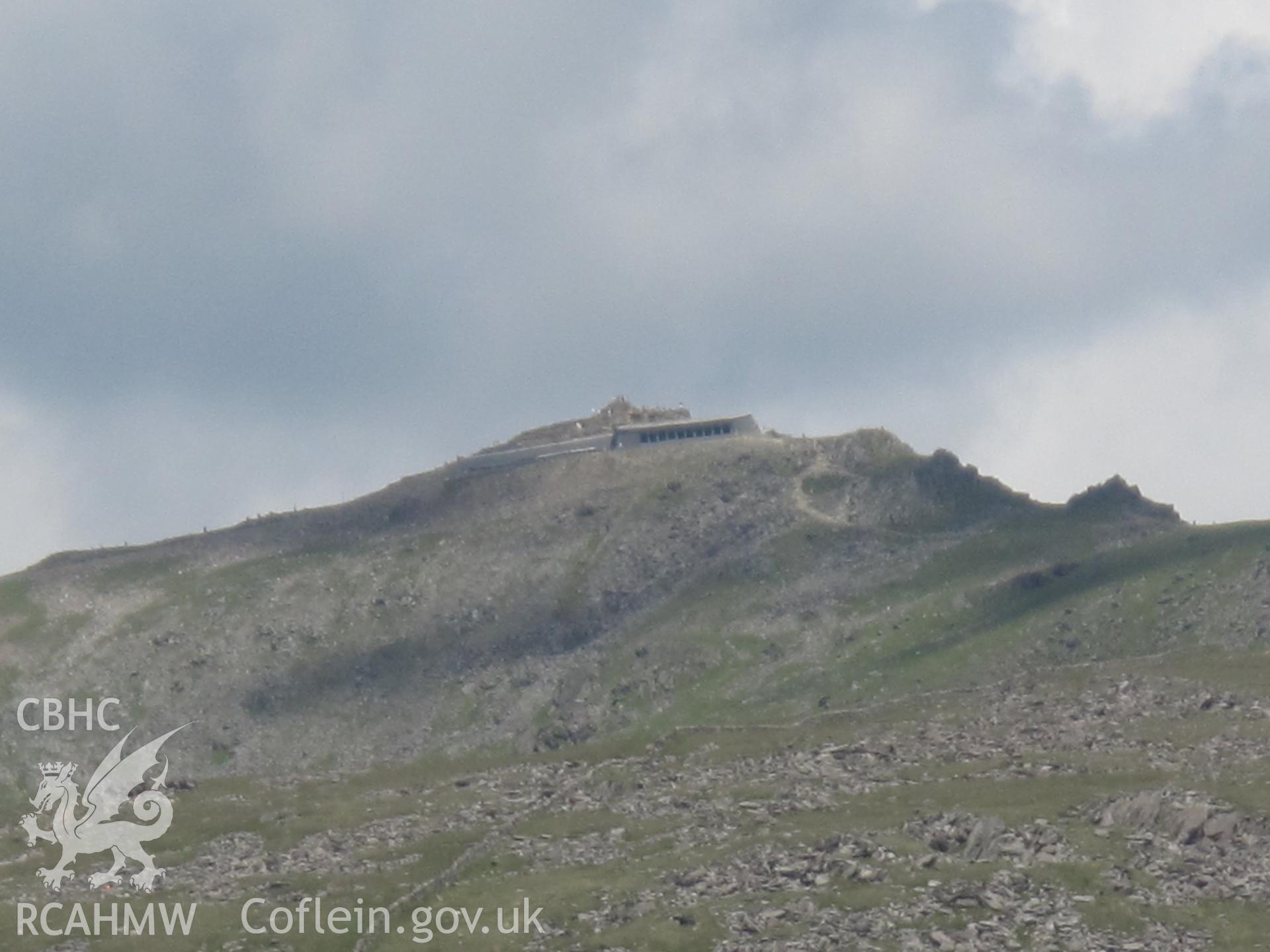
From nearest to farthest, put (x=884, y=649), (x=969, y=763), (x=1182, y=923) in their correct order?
(x=1182, y=923) → (x=969, y=763) → (x=884, y=649)

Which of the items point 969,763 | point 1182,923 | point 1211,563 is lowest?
point 1182,923

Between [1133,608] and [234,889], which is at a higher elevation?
[1133,608]

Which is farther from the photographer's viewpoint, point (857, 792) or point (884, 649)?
point (884, 649)

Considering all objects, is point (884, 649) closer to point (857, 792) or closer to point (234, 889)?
point (857, 792)

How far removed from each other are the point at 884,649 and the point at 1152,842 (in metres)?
79.4

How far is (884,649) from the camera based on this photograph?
653 feet

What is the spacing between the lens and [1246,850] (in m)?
118

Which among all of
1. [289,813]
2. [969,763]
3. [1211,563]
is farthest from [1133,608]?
[289,813]

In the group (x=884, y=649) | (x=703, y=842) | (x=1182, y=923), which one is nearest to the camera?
(x=1182, y=923)

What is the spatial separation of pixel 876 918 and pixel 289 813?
50276mm

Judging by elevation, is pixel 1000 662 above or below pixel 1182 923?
above

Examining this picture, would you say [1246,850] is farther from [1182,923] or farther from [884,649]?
[884,649]

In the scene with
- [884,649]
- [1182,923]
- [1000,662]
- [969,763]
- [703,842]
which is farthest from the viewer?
[884,649]

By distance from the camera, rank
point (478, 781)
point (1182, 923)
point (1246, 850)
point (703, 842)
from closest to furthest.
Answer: point (1182, 923) < point (1246, 850) < point (703, 842) < point (478, 781)
